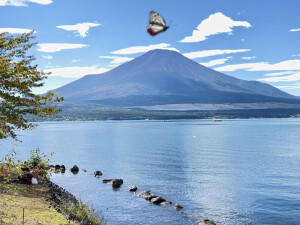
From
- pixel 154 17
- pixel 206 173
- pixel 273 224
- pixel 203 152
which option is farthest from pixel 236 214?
pixel 203 152

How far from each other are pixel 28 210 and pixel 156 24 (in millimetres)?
30096

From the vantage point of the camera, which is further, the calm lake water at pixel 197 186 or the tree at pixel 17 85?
the calm lake water at pixel 197 186

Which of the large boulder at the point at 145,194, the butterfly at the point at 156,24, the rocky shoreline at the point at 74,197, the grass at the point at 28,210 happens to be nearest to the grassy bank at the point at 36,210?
the grass at the point at 28,210

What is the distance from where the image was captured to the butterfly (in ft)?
27.2

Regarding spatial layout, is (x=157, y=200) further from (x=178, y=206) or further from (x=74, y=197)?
(x=74, y=197)

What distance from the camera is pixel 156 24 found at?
849 centimetres

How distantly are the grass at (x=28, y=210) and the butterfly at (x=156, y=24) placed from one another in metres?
19.6

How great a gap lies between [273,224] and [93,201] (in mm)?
27098

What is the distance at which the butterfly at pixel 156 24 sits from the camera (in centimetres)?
828

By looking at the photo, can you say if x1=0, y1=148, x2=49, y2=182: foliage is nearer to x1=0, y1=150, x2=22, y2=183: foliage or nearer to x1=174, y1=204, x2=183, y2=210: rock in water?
x1=0, y1=150, x2=22, y2=183: foliage

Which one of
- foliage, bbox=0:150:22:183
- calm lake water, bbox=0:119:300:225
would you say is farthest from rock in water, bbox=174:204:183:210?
foliage, bbox=0:150:22:183

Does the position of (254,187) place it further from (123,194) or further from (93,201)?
(93,201)

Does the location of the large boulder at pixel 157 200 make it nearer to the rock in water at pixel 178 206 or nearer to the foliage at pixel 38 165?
the rock in water at pixel 178 206

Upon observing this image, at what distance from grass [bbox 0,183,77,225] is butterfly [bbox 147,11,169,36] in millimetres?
19611
